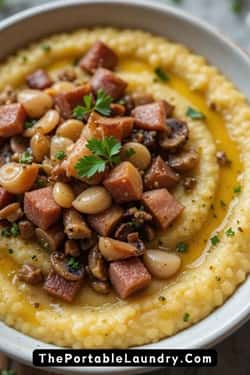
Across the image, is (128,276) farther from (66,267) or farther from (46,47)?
(46,47)

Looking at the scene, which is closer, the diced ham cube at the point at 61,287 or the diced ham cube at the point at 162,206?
the diced ham cube at the point at 61,287

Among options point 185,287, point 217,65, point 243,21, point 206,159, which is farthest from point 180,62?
point 185,287

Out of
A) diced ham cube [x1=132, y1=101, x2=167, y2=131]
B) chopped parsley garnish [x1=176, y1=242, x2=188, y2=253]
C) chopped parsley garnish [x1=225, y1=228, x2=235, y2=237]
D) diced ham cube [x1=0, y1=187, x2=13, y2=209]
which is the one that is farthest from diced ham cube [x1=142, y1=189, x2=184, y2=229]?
diced ham cube [x1=0, y1=187, x2=13, y2=209]

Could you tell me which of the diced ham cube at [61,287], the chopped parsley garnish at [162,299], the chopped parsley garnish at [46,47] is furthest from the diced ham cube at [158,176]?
the chopped parsley garnish at [46,47]

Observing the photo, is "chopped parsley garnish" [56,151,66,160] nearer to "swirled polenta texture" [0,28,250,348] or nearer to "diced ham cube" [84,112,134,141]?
"diced ham cube" [84,112,134,141]

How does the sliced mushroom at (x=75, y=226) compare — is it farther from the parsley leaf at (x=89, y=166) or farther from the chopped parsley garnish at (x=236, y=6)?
the chopped parsley garnish at (x=236, y=6)

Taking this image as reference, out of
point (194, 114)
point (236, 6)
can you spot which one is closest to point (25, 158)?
point (194, 114)

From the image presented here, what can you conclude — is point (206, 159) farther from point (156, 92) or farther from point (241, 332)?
point (241, 332)
